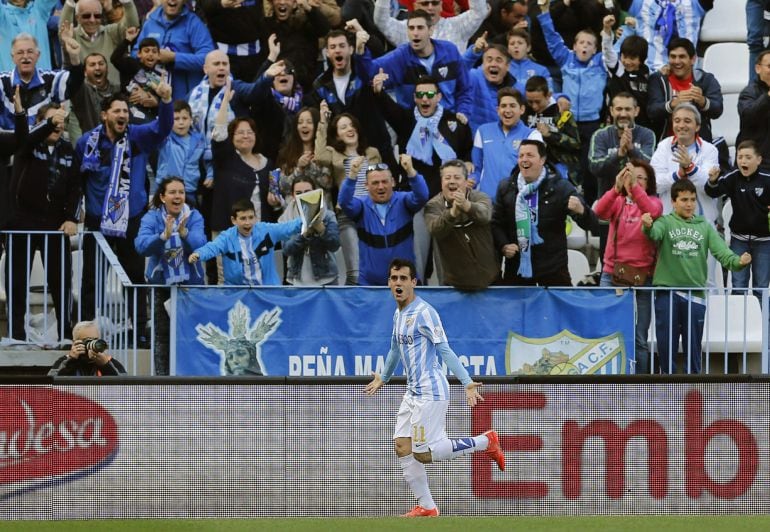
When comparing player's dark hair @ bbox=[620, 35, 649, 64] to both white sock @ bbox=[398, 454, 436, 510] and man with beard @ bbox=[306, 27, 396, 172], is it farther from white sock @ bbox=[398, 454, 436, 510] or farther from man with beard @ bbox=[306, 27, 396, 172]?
white sock @ bbox=[398, 454, 436, 510]

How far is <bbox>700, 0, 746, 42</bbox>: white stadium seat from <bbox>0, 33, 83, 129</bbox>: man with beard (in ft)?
26.5

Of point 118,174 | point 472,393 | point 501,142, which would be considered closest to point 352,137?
point 501,142

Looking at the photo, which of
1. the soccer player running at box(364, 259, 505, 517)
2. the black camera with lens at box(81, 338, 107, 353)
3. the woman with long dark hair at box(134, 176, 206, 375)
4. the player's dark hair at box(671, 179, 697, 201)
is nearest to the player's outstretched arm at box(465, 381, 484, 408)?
the soccer player running at box(364, 259, 505, 517)

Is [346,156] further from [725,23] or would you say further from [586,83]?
[725,23]

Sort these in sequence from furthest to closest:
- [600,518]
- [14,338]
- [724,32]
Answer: [724,32]
[14,338]
[600,518]

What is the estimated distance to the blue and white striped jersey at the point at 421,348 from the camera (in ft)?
35.2

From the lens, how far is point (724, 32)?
18109mm

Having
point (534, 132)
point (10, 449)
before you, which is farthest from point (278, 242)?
point (10, 449)

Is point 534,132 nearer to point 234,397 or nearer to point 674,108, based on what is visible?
point 674,108

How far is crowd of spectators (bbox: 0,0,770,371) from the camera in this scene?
1364 centimetres

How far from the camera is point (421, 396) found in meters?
10.7

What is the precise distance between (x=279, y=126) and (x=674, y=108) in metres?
4.08

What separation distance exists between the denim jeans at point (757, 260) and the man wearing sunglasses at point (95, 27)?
21.9ft

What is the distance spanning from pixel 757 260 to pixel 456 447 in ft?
15.6
